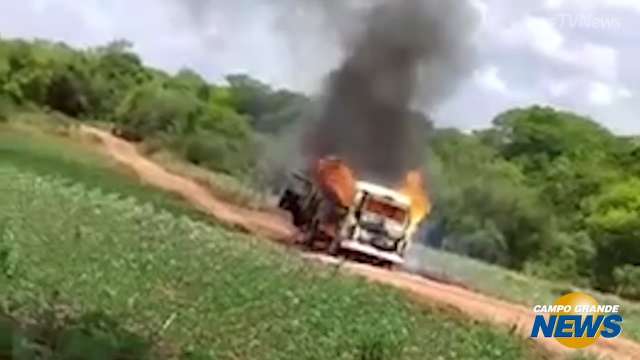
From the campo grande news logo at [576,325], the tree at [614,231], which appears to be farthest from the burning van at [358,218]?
the tree at [614,231]

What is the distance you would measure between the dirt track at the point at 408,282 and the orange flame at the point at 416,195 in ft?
6.74

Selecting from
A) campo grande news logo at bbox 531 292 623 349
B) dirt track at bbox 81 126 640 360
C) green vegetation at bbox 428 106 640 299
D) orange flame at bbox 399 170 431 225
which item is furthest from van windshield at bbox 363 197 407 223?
green vegetation at bbox 428 106 640 299

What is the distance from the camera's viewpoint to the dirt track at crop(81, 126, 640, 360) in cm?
1994

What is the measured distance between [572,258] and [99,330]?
Answer: 37.3 m

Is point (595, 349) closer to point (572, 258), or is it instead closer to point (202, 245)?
point (202, 245)

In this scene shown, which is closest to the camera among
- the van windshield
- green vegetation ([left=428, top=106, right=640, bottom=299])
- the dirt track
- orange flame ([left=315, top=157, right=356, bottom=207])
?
the dirt track

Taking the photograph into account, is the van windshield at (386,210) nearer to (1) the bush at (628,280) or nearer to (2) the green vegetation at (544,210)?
(2) the green vegetation at (544,210)

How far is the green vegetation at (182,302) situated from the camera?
13280 millimetres

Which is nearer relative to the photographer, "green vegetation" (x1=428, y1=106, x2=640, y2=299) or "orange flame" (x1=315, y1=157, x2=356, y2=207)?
"orange flame" (x1=315, y1=157, x2=356, y2=207)

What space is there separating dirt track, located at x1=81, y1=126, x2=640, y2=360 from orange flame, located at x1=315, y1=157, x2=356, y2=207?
56.7 inches

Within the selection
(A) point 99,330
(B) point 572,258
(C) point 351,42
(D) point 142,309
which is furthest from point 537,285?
(A) point 99,330

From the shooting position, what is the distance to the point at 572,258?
48.6 meters

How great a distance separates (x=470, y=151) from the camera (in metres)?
61.2

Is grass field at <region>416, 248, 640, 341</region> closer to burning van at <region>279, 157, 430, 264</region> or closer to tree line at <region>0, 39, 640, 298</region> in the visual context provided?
burning van at <region>279, 157, 430, 264</region>
